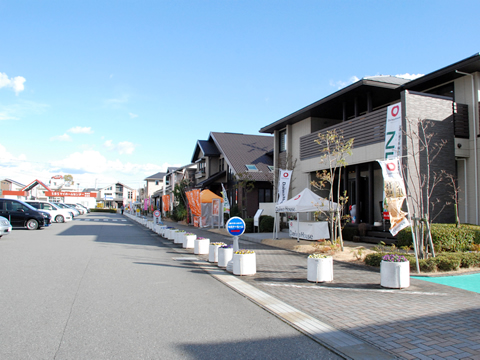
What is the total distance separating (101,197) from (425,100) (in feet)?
414

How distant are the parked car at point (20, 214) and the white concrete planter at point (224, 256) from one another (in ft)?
58.9

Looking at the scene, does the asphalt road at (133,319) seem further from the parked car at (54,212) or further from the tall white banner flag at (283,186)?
the parked car at (54,212)

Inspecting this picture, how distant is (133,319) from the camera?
5715 millimetres

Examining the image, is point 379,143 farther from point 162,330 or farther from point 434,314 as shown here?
point 162,330

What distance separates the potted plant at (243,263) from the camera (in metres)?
9.46

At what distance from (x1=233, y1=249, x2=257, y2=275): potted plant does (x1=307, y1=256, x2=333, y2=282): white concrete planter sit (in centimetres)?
158

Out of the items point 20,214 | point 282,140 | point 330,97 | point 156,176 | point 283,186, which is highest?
point 156,176

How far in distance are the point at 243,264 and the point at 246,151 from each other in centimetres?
2644

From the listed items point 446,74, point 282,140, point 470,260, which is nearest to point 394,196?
point 470,260

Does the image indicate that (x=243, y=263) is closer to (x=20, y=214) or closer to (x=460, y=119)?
(x=460, y=119)

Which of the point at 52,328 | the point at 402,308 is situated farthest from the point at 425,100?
the point at 52,328

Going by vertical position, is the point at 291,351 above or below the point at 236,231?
below

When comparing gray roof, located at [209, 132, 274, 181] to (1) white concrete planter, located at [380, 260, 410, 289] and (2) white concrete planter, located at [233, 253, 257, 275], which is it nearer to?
(2) white concrete planter, located at [233, 253, 257, 275]

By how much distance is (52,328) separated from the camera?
5.23 metres
